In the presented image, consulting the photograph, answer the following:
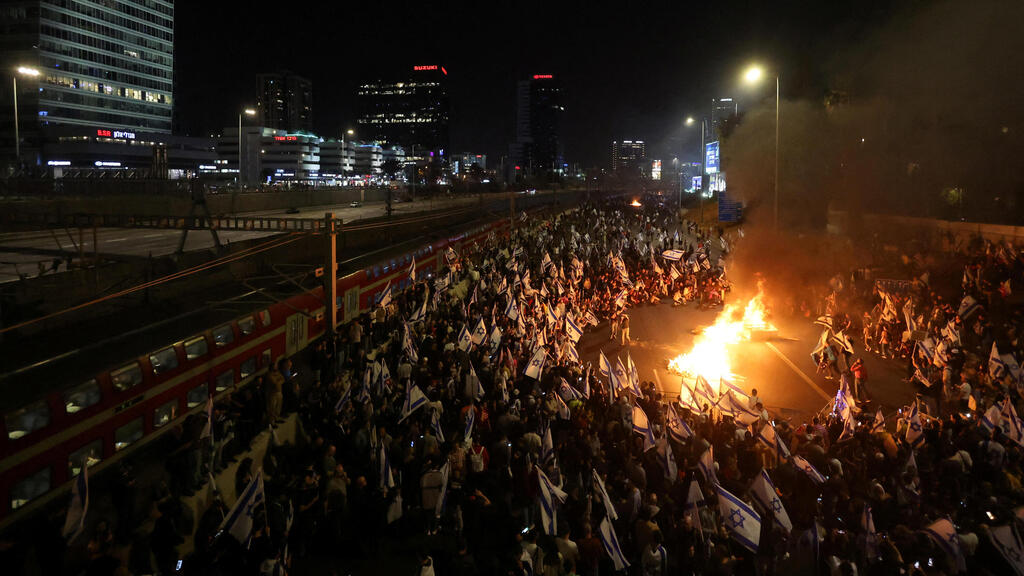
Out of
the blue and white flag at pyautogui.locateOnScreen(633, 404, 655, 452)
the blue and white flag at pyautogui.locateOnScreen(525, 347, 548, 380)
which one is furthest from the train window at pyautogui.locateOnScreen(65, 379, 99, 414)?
the blue and white flag at pyautogui.locateOnScreen(633, 404, 655, 452)

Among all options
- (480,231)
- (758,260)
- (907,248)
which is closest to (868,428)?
(758,260)

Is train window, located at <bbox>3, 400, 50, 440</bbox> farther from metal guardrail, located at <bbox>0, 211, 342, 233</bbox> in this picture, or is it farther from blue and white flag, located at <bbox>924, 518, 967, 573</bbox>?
blue and white flag, located at <bbox>924, 518, 967, 573</bbox>

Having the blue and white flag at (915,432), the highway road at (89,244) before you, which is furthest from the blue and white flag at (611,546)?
the highway road at (89,244)

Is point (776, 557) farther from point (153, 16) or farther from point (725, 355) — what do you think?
point (153, 16)

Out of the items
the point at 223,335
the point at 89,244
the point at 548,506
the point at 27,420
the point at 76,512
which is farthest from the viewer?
the point at 89,244

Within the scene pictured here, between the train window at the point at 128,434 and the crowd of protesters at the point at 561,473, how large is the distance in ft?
3.47

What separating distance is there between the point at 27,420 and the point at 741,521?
758 centimetres

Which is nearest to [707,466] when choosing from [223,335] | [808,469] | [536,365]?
[808,469]

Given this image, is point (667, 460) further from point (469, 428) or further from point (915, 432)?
point (915, 432)

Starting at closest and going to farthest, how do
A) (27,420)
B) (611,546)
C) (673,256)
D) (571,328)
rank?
(611,546) < (27,420) < (571,328) < (673,256)

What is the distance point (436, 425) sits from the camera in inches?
367

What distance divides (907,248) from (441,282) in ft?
69.1

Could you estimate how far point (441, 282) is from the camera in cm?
1777

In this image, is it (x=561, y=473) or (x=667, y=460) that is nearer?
(x=667, y=460)
